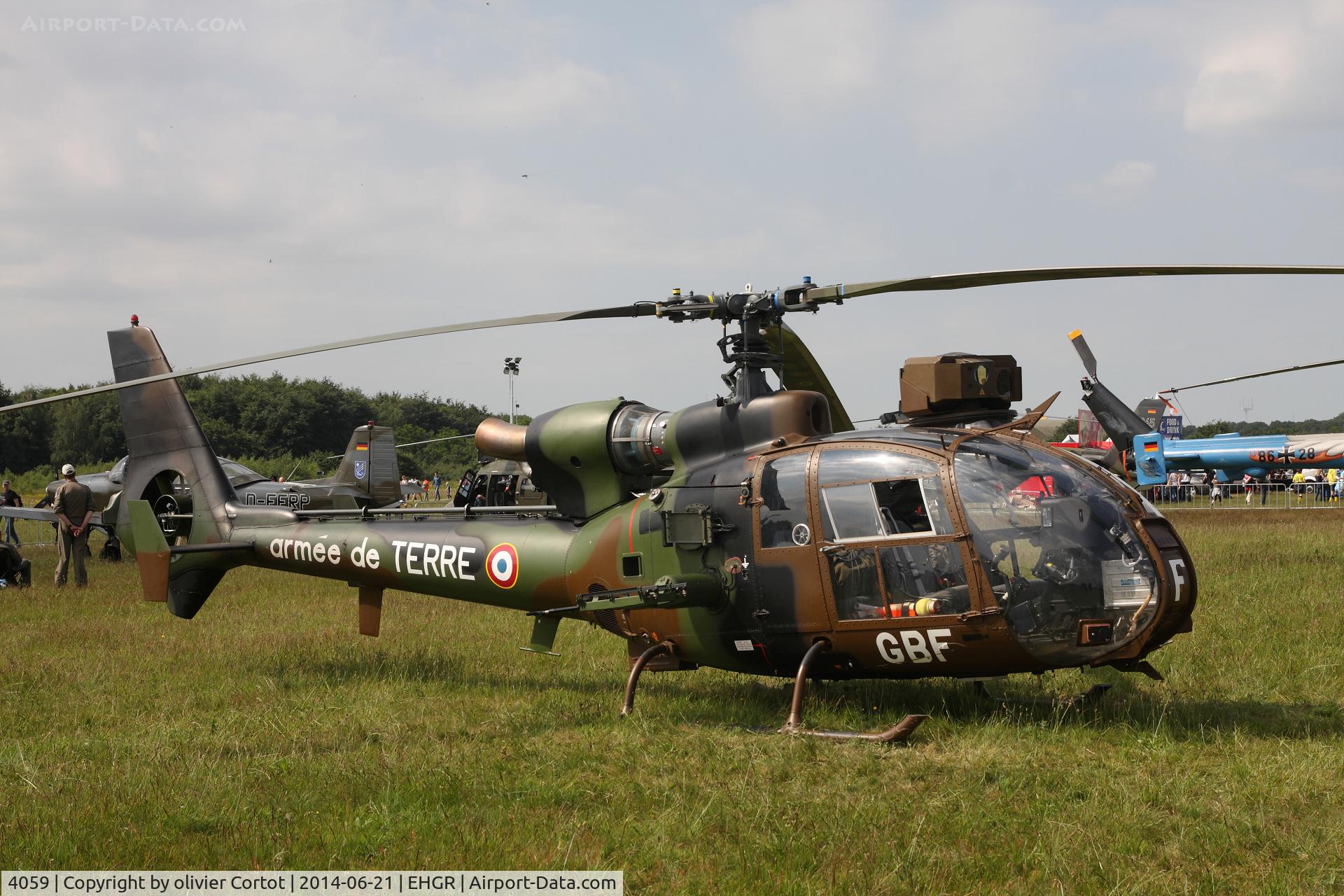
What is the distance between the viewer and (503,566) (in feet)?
31.6

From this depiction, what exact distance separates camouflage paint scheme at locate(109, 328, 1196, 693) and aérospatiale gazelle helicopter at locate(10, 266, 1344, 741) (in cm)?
2

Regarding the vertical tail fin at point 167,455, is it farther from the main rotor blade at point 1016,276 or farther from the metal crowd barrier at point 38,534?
the metal crowd barrier at point 38,534

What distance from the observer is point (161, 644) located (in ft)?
39.8

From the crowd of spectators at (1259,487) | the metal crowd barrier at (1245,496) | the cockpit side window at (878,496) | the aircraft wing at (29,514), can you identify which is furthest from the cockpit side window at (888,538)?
the crowd of spectators at (1259,487)

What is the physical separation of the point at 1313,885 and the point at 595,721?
195 inches

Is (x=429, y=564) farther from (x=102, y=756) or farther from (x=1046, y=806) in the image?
(x=1046, y=806)

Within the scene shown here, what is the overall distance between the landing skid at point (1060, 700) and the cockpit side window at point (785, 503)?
2.15 meters

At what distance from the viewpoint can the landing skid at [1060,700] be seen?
809 centimetres

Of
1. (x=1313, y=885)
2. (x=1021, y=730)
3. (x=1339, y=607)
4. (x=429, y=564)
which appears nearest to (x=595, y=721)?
(x=429, y=564)

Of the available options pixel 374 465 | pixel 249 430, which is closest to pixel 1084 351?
pixel 374 465

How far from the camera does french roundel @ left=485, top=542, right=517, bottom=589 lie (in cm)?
957

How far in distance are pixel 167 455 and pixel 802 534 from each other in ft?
25.8

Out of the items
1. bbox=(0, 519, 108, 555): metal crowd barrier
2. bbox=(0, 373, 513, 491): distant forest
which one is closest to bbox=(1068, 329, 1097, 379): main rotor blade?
bbox=(0, 519, 108, 555): metal crowd barrier

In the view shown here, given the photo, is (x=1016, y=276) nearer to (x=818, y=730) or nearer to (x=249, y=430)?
Result: (x=818, y=730)
